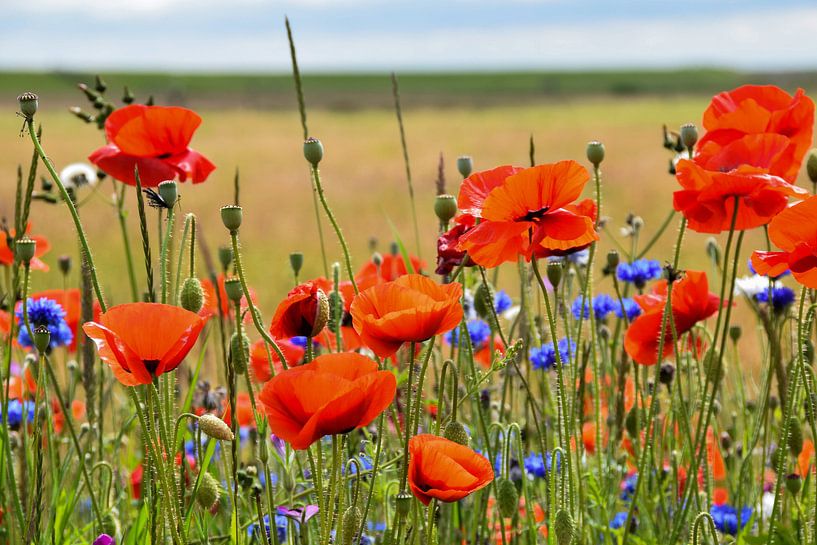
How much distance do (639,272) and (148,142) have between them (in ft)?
3.87

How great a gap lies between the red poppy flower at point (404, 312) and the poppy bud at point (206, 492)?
1.16 ft

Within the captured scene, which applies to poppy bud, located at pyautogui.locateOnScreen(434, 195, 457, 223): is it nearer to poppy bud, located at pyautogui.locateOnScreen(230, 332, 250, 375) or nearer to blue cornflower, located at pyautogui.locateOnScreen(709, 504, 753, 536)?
poppy bud, located at pyautogui.locateOnScreen(230, 332, 250, 375)

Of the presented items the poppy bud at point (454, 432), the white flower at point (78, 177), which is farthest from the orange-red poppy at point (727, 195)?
the white flower at point (78, 177)

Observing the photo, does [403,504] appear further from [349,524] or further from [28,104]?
[28,104]

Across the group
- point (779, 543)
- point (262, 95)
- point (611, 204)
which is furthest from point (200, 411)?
point (262, 95)

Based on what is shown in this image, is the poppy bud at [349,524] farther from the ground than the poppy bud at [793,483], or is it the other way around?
the poppy bud at [349,524]

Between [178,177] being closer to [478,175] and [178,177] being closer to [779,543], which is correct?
[478,175]

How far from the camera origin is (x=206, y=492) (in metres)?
1.32

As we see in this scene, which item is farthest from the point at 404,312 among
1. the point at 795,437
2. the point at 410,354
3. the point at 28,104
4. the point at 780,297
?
the point at 780,297

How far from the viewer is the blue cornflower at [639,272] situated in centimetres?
237

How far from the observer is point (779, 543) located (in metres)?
1.60

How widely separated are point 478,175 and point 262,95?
73073 millimetres

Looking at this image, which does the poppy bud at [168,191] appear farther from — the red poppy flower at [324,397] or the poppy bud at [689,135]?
the poppy bud at [689,135]

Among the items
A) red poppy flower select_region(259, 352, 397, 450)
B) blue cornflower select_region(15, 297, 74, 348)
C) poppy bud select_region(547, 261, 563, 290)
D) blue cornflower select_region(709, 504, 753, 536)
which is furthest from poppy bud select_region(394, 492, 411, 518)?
blue cornflower select_region(15, 297, 74, 348)
